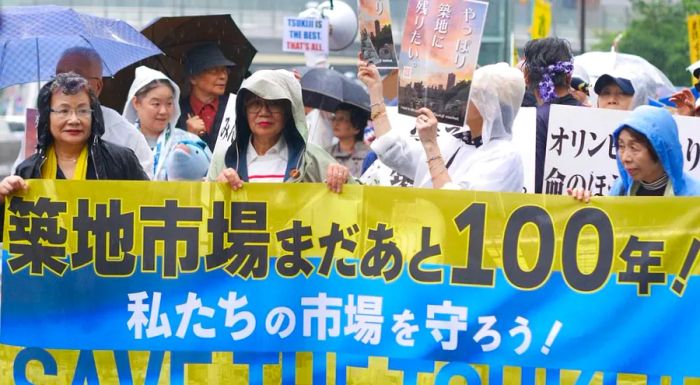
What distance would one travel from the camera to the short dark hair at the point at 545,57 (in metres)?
7.37

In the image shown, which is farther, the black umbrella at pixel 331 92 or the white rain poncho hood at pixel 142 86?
the black umbrella at pixel 331 92

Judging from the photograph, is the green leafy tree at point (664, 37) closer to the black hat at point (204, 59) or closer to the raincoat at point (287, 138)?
the black hat at point (204, 59)

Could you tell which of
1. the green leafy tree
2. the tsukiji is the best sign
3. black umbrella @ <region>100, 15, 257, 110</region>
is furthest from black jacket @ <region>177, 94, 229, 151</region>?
the green leafy tree

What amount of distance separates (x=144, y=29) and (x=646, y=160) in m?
4.51

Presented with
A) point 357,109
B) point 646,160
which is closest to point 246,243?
point 646,160

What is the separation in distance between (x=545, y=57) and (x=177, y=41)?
2.74 m

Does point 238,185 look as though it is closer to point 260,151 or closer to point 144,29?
point 260,151

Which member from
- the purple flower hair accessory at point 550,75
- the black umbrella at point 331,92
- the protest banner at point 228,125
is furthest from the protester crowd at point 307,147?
the black umbrella at point 331,92

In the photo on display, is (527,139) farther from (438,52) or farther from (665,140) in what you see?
(665,140)

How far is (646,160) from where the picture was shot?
18.4 feet

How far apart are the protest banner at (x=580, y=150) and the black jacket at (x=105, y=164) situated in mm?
2127

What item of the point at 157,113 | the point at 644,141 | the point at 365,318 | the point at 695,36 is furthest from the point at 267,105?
the point at 695,36

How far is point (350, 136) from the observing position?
30.6 feet

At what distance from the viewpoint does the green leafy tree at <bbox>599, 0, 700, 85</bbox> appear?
25094mm
